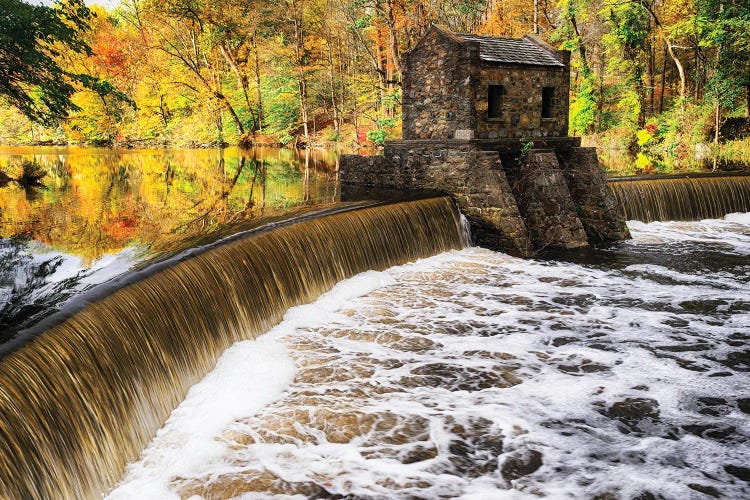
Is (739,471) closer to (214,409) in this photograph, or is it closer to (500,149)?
(214,409)

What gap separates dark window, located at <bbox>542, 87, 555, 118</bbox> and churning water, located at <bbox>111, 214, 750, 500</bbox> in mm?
6700

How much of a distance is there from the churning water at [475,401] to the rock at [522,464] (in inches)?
0.5

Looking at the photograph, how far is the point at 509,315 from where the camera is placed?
8938mm

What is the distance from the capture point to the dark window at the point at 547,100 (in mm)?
15398

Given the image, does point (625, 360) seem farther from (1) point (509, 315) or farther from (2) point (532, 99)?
→ (2) point (532, 99)

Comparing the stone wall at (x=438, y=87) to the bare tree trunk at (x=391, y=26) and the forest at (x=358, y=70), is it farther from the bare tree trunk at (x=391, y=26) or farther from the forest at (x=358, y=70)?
the bare tree trunk at (x=391, y=26)

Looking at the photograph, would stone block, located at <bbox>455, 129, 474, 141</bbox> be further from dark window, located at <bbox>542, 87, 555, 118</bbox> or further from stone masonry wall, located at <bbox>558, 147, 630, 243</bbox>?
dark window, located at <bbox>542, 87, 555, 118</bbox>

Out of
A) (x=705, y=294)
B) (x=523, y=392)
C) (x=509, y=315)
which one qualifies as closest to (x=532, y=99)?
(x=705, y=294)

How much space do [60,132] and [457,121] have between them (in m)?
40.6

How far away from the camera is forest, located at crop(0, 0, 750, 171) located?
25469 millimetres

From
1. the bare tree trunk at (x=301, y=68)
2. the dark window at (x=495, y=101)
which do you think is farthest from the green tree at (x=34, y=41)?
the bare tree trunk at (x=301, y=68)

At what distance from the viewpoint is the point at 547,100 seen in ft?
50.9

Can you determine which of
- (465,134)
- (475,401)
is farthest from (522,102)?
(475,401)

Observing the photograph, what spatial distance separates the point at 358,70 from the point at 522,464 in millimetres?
37801
